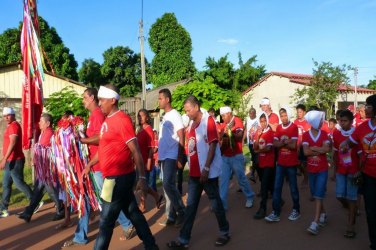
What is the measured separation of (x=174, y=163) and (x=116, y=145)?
1.79m

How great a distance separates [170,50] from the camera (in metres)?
33.5

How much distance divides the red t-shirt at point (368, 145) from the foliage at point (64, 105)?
25.0 ft

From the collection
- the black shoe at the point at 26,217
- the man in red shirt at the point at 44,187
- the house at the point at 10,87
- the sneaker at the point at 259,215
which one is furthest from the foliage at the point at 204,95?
the black shoe at the point at 26,217

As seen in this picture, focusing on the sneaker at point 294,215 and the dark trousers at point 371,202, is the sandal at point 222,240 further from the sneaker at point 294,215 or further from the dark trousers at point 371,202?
the dark trousers at point 371,202

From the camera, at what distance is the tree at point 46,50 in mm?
26172

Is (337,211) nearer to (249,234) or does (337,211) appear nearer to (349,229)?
(349,229)

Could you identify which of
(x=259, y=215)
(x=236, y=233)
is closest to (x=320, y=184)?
(x=259, y=215)

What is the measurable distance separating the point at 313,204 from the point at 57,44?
24686 millimetres

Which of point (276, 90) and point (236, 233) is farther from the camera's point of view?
point (276, 90)

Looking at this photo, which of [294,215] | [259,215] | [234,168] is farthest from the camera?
[234,168]

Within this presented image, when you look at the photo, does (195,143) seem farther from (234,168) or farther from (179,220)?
(234,168)

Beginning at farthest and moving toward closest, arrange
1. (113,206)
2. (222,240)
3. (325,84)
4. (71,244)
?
(325,84) < (71,244) < (222,240) < (113,206)

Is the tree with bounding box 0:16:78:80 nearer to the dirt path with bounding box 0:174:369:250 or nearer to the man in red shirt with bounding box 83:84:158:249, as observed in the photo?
the dirt path with bounding box 0:174:369:250

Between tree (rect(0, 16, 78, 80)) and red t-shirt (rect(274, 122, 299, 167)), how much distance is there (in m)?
22.7
